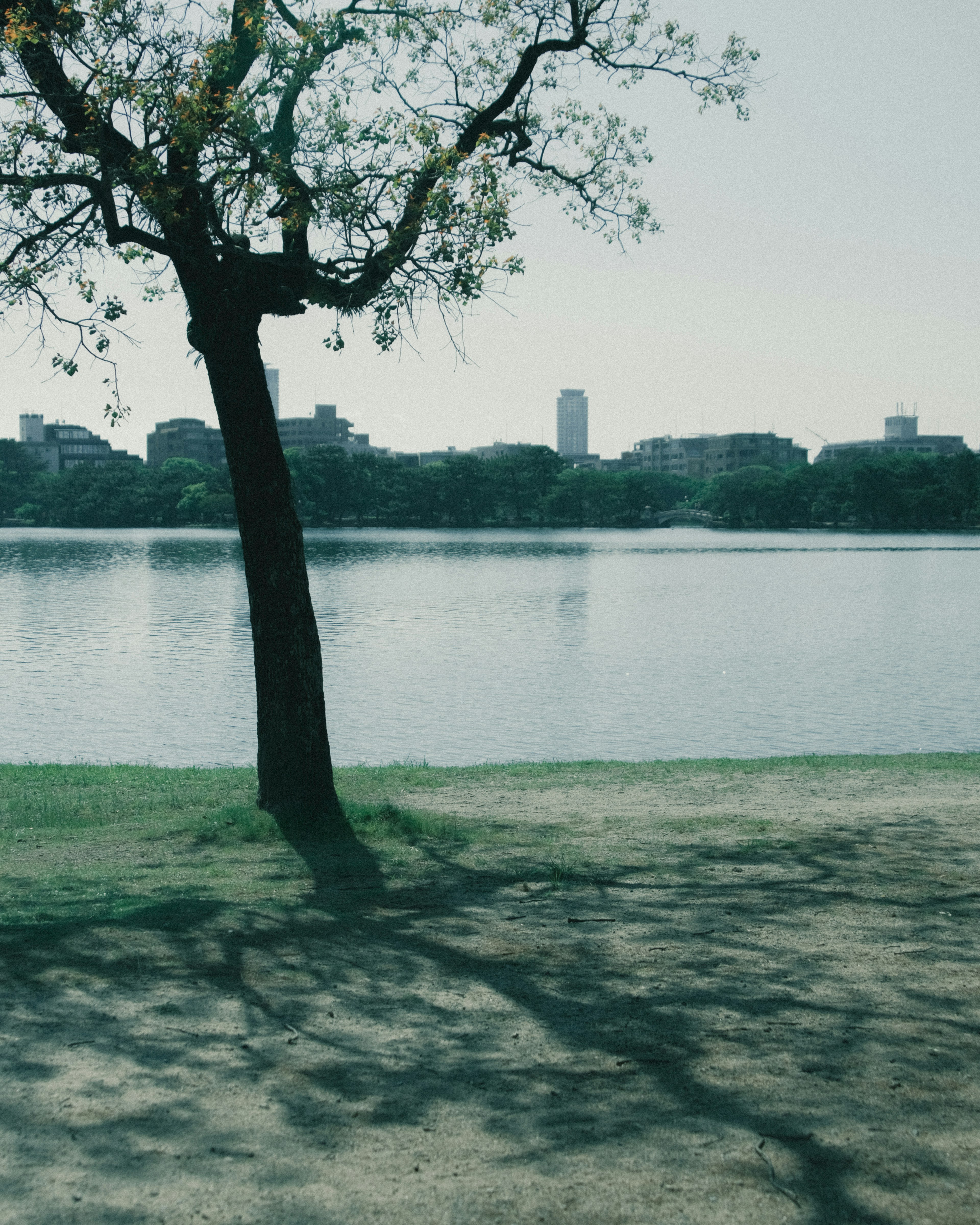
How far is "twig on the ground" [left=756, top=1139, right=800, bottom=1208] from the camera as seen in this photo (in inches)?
174

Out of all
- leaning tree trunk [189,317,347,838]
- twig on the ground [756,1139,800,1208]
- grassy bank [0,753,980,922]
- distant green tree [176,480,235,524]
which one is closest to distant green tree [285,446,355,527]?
distant green tree [176,480,235,524]

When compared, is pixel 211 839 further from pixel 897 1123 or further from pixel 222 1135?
pixel 897 1123

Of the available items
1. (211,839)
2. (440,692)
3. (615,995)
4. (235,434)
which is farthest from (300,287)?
(440,692)

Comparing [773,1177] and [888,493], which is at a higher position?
[888,493]

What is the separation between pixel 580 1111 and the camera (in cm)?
517

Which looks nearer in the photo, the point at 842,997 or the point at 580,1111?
the point at 580,1111

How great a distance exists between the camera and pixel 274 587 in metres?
12.4

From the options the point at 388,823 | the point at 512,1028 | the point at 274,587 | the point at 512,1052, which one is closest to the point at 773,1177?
the point at 512,1052

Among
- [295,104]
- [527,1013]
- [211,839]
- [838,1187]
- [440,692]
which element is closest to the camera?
[838,1187]

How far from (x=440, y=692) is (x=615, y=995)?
2453cm

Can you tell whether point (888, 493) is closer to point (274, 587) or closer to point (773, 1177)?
point (274, 587)

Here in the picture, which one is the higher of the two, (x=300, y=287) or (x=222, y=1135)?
(x=300, y=287)

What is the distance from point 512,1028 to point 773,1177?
1869 millimetres

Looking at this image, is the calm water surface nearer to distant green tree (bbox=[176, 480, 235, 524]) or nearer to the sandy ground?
the sandy ground
